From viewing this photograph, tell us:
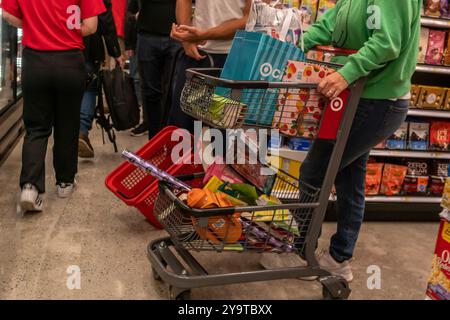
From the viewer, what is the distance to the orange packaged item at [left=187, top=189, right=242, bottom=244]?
1.92 metres

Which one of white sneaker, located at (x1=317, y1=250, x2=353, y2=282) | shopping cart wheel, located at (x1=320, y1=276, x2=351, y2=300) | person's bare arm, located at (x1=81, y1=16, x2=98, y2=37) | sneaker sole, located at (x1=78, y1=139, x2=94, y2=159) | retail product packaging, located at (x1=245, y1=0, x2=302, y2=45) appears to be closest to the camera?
retail product packaging, located at (x1=245, y1=0, x2=302, y2=45)

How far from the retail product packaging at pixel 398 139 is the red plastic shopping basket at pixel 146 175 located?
1253 mm

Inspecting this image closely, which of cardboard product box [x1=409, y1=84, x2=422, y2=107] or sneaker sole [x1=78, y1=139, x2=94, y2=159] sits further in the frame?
sneaker sole [x1=78, y1=139, x2=94, y2=159]

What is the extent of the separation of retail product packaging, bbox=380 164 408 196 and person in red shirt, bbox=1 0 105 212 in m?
1.97

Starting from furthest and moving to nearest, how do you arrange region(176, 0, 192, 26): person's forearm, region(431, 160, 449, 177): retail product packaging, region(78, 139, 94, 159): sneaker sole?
region(78, 139, 94, 159): sneaker sole < region(431, 160, 449, 177): retail product packaging < region(176, 0, 192, 26): person's forearm

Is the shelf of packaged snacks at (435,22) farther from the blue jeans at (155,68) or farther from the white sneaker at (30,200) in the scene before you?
the white sneaker at (30,200)

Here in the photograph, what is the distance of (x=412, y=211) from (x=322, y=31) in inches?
64.3

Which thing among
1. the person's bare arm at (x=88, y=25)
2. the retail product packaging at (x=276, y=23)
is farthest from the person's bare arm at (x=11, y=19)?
the retail product packaging at (x=276, y=23)

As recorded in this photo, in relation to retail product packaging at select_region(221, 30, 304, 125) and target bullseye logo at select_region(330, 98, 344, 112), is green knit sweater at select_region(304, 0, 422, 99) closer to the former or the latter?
target bullseye logo at select_region(330, 98, 344, 112)

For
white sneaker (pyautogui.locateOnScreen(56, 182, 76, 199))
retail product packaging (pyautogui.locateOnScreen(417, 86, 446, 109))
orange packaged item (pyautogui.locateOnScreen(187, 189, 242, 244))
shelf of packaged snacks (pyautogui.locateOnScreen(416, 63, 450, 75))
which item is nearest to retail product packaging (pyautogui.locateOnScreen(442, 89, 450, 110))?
retail product packaging (pyautogui.locateOnScreen(417, 86, 446, 109))

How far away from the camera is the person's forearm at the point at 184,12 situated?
2.70 m
